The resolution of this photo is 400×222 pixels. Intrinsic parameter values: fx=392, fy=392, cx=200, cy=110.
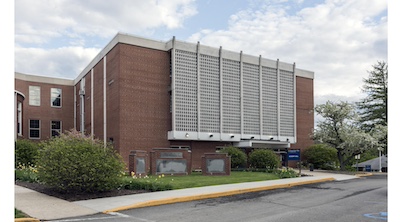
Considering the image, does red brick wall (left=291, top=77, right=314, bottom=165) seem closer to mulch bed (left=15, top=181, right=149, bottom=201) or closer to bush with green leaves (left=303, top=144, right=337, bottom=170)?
bush with green leaves (left=303, top=144, right=337, bottom=170)

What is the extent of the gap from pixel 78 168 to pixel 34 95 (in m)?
34.8

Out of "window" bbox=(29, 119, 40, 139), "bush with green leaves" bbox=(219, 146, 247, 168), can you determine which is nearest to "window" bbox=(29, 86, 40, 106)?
"window" bbox=(29, 119, 40, 139)

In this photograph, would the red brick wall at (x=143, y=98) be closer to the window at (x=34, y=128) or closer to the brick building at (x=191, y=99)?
the brick building at (x=191, y=99)

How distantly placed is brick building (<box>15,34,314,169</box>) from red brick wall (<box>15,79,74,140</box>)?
228 inches

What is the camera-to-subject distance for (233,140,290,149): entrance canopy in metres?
35.3

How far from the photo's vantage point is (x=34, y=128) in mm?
45125

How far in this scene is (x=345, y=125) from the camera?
32.8 metres

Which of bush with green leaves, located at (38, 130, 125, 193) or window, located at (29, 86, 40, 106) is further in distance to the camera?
window, located at (29, 86, 40, 106)

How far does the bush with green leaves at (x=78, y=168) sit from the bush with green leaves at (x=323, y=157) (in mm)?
25834

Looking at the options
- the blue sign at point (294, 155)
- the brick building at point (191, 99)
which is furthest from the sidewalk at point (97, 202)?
the brick building at point (191, 99)

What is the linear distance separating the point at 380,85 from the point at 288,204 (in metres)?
51.0

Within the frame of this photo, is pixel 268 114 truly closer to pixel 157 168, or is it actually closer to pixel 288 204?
pixel 157 168

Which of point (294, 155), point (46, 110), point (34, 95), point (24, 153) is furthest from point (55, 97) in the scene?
point (294, 155)

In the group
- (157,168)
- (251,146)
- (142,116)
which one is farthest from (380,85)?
(157,168)
